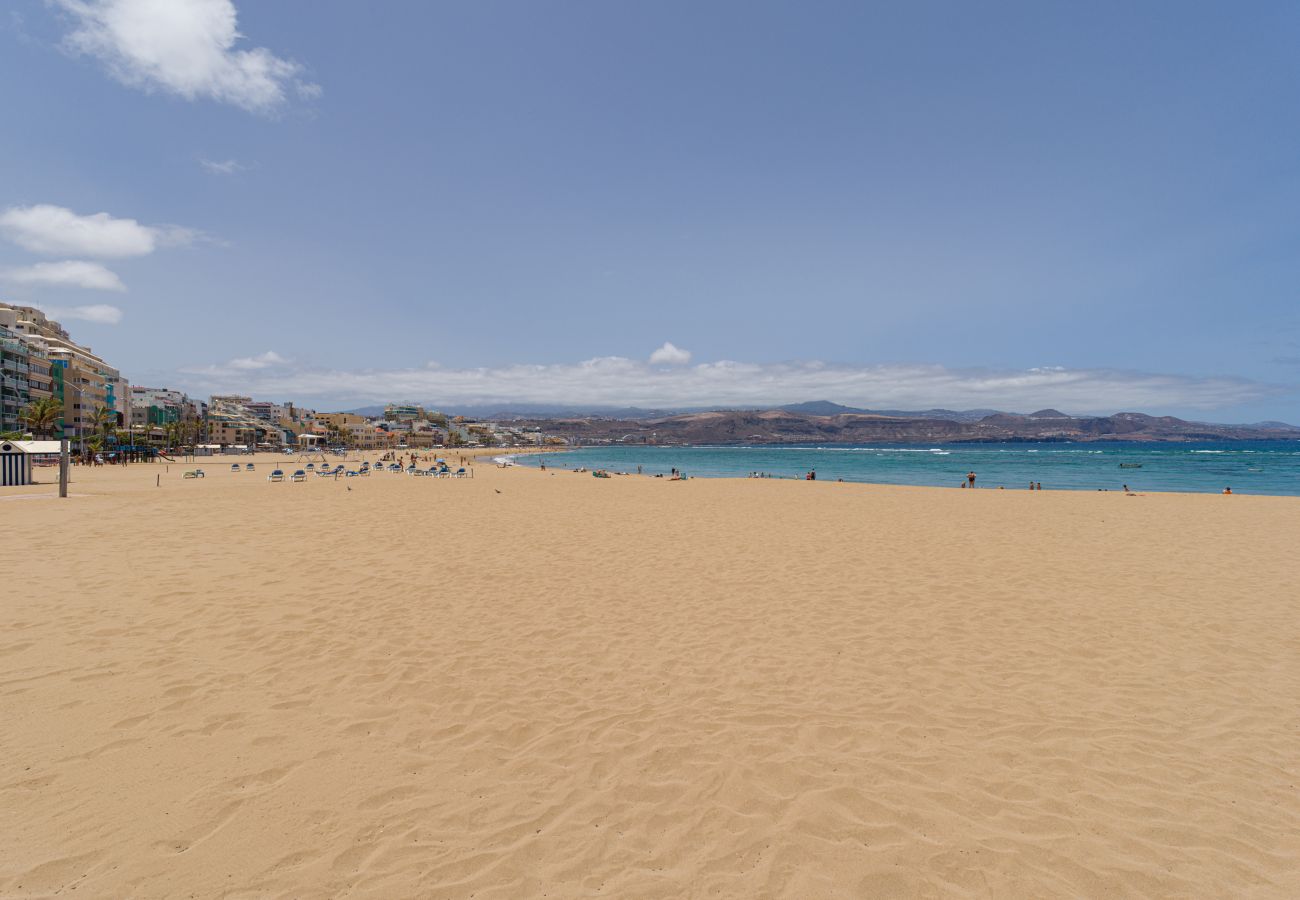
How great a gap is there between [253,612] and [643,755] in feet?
20.1

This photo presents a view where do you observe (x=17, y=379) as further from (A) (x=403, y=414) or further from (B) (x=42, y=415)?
(A) (x=403, y=414)

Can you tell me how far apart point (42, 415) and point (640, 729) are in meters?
72.1

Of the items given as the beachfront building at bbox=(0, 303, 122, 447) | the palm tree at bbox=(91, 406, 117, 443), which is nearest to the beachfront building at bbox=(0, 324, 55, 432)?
the beachfront building at bbox=(0, 303, 122, 447)

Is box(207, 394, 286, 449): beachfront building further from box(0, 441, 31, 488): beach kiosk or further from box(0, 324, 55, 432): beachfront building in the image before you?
box(0, 441, 31, 488): beach kiosk

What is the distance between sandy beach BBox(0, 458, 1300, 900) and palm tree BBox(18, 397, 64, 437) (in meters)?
59.1

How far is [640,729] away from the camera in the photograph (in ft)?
15.5

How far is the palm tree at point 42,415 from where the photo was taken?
49688 millimetres

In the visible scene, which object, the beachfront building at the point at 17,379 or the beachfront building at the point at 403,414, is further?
the beachfront building at the point at 403,414

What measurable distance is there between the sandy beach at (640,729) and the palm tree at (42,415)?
194ft

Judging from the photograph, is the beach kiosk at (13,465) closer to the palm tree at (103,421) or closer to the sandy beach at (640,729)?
the sandy beach at (640,729)

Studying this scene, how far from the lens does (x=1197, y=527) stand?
16.1m

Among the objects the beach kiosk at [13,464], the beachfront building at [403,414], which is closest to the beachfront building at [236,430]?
the beachfront building at [403,414]

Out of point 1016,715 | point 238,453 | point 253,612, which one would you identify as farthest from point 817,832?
point 238,453

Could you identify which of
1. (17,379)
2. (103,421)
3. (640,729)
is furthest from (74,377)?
(640,729)
